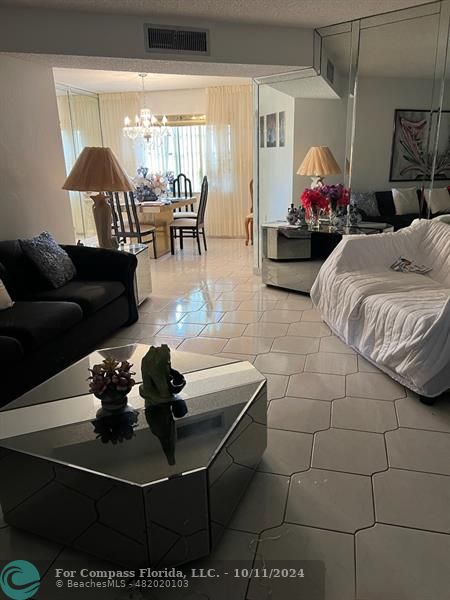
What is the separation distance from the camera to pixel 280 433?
7.32ft

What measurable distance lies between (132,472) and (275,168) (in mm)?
4159

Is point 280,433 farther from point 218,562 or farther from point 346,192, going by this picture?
point 346,192

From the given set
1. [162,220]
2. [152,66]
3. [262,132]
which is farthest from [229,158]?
[152,66]

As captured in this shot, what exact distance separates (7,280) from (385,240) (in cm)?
276

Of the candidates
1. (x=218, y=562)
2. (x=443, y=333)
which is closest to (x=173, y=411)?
(x=218, y=562)

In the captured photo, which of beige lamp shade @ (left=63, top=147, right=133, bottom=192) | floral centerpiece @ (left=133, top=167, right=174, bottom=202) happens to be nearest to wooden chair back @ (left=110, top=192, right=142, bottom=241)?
floral centerpiece @ (left=133, top=167, right=174, bottom=202)

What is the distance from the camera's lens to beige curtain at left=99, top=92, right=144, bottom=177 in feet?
25.7

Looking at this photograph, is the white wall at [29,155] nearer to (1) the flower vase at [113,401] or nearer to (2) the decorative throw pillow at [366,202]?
(1) the flower vase at [113,401]

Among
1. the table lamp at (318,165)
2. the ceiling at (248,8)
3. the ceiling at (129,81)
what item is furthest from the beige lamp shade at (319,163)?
the ceiling at (129,81)

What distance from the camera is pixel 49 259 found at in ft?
11.0

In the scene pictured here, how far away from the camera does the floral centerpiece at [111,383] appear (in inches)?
69.9

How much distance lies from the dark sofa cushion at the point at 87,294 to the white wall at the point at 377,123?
258 centimetres

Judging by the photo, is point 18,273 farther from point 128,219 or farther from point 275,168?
point 275,168

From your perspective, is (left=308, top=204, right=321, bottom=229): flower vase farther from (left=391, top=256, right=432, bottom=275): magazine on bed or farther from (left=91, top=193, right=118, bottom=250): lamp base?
(left=91, top=193, right=118, bottom=250): lamp base
